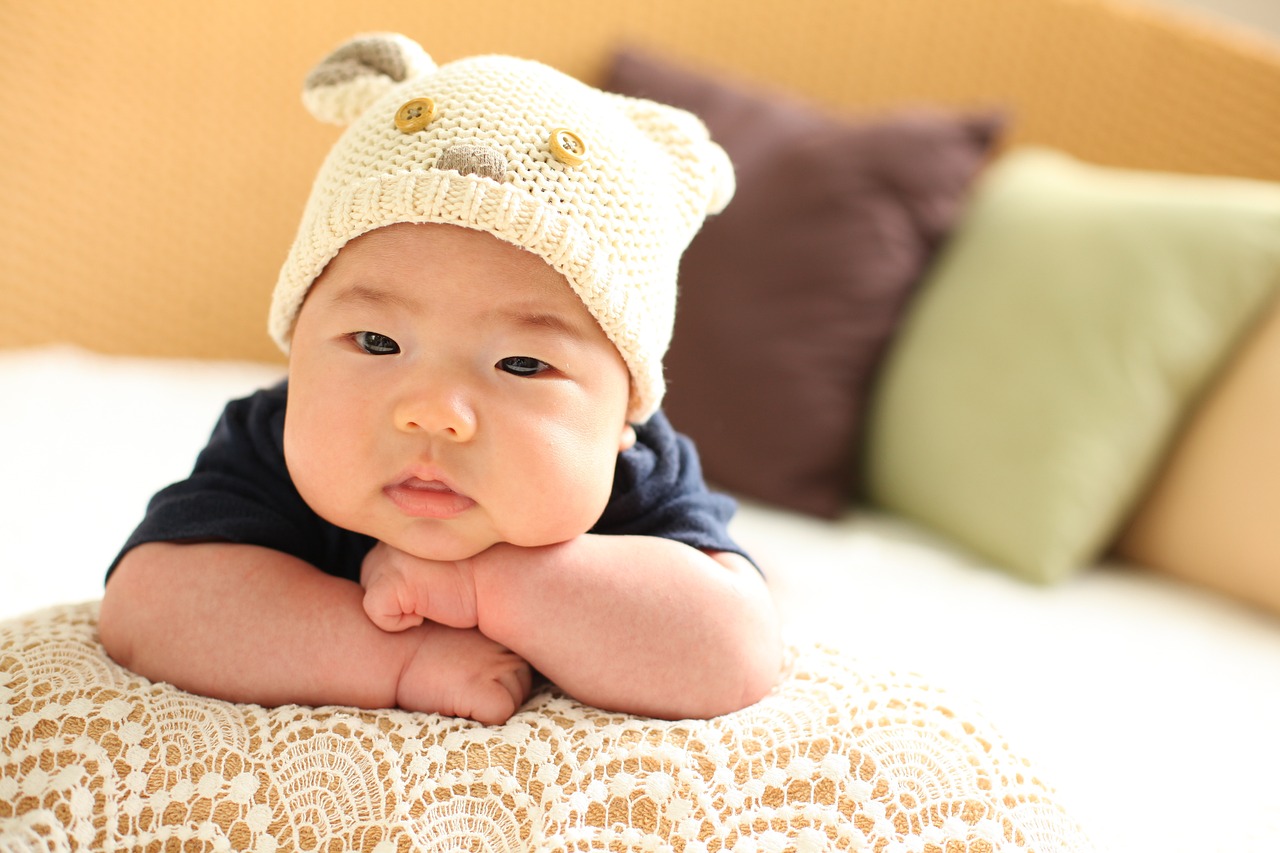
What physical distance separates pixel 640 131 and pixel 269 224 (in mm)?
1066

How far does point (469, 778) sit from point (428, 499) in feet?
0.62

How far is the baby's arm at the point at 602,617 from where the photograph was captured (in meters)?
0.85

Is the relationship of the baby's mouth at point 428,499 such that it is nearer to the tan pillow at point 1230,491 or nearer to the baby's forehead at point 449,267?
the baby's forehead at point 449,267

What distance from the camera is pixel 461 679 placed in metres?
0.84

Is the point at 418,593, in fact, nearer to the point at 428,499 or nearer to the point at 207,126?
the point at 428,499

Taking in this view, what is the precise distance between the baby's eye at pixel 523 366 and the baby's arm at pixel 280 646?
0.21m

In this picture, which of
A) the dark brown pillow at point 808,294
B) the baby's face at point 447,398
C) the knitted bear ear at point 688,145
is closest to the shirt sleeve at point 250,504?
the baby's face at point 447,398

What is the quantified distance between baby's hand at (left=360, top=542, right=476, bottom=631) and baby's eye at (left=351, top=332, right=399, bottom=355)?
151 millimetres

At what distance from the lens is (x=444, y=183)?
795mm

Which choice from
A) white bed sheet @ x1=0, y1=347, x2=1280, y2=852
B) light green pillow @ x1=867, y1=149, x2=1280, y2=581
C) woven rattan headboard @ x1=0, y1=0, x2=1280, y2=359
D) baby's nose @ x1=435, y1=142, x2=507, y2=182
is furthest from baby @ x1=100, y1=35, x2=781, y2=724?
woven rattan headboard @ x1=0, y1=0, x2=1280, y2=359

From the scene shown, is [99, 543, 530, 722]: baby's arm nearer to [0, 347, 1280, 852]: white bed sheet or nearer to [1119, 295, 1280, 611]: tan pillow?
[0, 347, 1280, 852]: white bed sheet

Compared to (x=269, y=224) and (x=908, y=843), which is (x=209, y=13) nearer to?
(x=269, y=224)

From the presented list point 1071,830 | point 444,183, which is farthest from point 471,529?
point 1071,830

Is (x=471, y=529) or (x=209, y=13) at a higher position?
(x=209, y=13)
